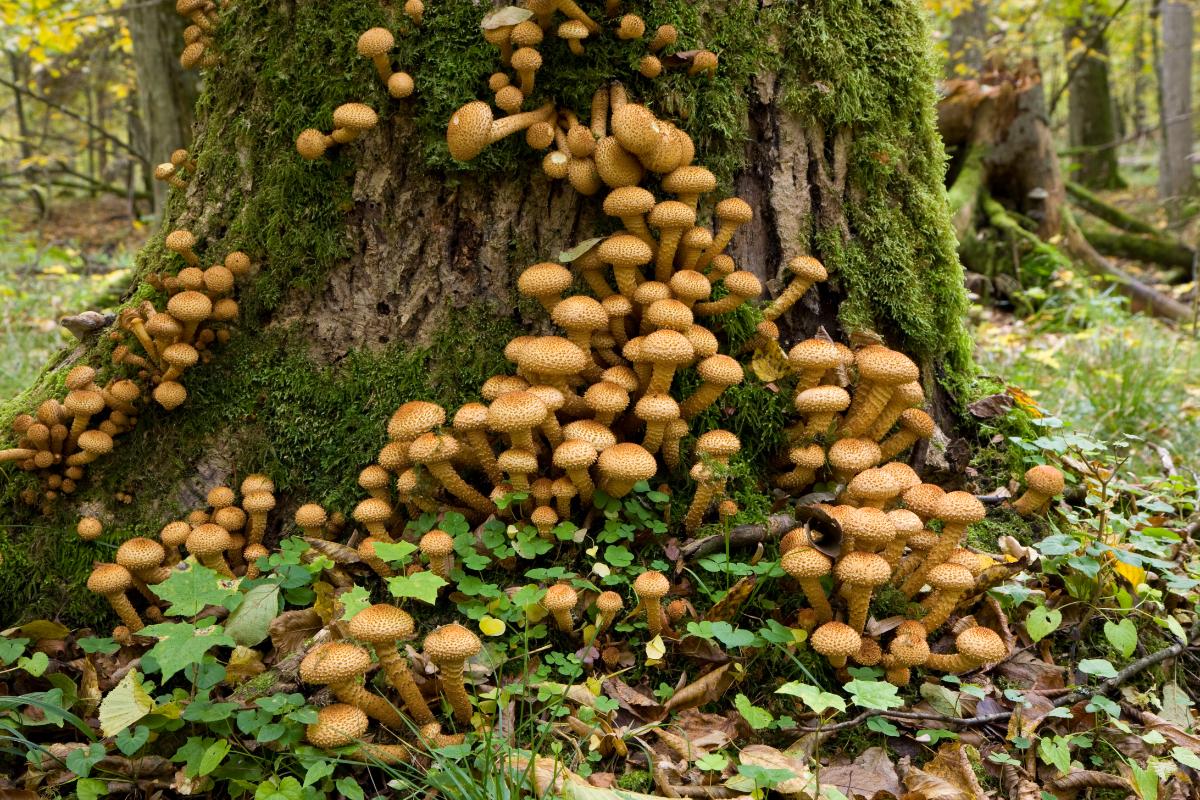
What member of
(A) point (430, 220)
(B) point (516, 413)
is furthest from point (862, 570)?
(A) point (430, 220)

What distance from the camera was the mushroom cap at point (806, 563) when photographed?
2.30 metres

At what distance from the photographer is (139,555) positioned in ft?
8.64

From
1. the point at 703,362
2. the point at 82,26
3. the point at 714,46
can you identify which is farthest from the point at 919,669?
the point at 82,26

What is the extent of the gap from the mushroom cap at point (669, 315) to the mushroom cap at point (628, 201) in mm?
327

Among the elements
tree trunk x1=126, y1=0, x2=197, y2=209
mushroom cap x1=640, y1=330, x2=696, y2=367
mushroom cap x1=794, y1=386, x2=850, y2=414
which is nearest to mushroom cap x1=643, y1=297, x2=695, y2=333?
mushroom cap x1=640, y1=330, x2=696, y2=367

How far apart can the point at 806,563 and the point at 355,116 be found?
85.1 inches

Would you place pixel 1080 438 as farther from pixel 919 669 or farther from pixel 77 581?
pixel 77 581

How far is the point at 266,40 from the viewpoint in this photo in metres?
3.10

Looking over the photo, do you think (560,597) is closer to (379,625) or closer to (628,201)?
(379,625)

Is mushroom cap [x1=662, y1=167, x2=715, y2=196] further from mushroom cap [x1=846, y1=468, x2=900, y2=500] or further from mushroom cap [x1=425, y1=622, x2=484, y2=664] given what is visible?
mushroom cap [x1=425, y1=622, x2=484, y2=664]

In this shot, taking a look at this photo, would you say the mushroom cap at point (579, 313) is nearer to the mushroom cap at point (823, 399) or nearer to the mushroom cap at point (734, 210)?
the mushroom cap at point (734, 210)

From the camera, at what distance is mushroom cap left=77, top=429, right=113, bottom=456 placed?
2.90 m

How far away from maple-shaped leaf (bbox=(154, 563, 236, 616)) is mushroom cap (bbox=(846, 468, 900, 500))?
2.01 metres

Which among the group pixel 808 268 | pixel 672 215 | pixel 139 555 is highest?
pixel 672 215
